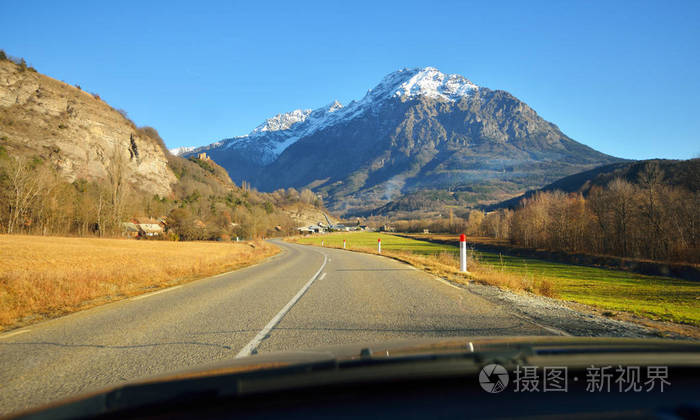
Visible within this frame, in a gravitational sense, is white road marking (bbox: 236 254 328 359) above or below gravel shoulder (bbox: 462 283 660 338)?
below

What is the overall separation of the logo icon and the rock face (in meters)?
71.0

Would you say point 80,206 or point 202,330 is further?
point 80,206

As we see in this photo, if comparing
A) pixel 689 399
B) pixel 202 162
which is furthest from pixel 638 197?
pixel 202 162

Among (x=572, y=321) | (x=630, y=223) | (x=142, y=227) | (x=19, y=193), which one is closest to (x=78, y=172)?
(x=142, y=227)

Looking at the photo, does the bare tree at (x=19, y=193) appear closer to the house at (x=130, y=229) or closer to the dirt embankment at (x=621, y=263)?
the house at (x=130, y=229)

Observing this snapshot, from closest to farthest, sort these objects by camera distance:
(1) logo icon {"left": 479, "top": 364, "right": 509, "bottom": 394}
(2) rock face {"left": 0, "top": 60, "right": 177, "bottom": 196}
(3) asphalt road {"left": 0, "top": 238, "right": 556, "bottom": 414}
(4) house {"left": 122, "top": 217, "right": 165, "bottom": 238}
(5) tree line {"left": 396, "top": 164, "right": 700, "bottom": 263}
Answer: (1) logo icon {"left": 479, "top": 364, "right": 509, "bottom": 394} < (3) asphalt road {"left": 0, "top": 238, "right": 556, "bottom": 414} < (5) tree line {"left": 396, "top": 164, "right": 700, "bottom": 263} < (4) house {"left": 122, "top": 217, "right": 165, "bottom": 238} < (2) rock face {"left": 0, "top": 60, "right": 177, "bottom": 196}

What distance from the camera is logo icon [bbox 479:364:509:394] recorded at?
184 cm

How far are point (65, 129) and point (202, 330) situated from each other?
84032 mm

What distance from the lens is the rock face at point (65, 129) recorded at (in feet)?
199

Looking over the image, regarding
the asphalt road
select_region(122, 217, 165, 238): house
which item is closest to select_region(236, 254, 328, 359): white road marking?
the asphalt road

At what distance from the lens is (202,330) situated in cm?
554

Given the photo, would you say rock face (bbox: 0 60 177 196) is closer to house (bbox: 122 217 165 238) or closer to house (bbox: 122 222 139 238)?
house (bbox: 122 217 165 238)

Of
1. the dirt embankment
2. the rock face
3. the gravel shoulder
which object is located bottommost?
the dirt embankment

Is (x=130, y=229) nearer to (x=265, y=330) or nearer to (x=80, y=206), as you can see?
(x=80, y=206)
